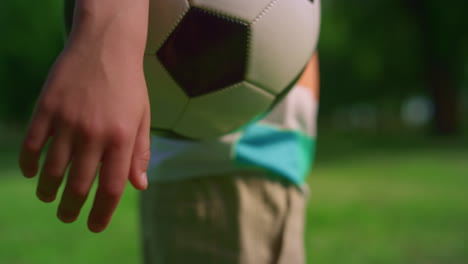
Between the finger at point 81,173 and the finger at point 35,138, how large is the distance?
1.7 inches

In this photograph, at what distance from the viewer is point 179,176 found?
52.1 inches

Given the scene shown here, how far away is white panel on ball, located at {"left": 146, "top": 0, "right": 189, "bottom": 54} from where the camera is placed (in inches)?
35.8

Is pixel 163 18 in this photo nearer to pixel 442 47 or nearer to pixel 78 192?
pixel 78 192

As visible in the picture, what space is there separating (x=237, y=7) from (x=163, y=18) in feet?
0.44

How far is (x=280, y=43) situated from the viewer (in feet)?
3.27

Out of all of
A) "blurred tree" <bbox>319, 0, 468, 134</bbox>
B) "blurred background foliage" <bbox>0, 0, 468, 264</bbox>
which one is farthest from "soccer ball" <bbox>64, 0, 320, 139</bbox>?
"blurred tree" <bbox>319, 0, 468, 134</bbox>

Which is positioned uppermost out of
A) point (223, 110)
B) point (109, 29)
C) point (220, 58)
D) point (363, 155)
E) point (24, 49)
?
point (109, 29)

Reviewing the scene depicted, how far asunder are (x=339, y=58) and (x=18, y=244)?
15.3 metres

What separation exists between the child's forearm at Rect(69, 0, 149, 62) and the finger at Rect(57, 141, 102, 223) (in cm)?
13

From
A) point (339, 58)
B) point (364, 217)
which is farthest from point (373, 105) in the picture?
point (364, 217)

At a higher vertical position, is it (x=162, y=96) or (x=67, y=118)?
(x=67, y=118)

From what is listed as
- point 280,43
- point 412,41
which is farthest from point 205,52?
point 412,41

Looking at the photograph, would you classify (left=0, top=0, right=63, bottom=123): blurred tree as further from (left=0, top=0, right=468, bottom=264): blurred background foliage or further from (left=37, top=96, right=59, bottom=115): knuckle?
(left=37, top=96, right=59, bottom=115): knuckle

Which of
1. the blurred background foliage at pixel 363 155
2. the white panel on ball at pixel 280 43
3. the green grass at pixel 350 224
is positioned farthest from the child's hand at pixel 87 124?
the green grass at pixel 350 224
